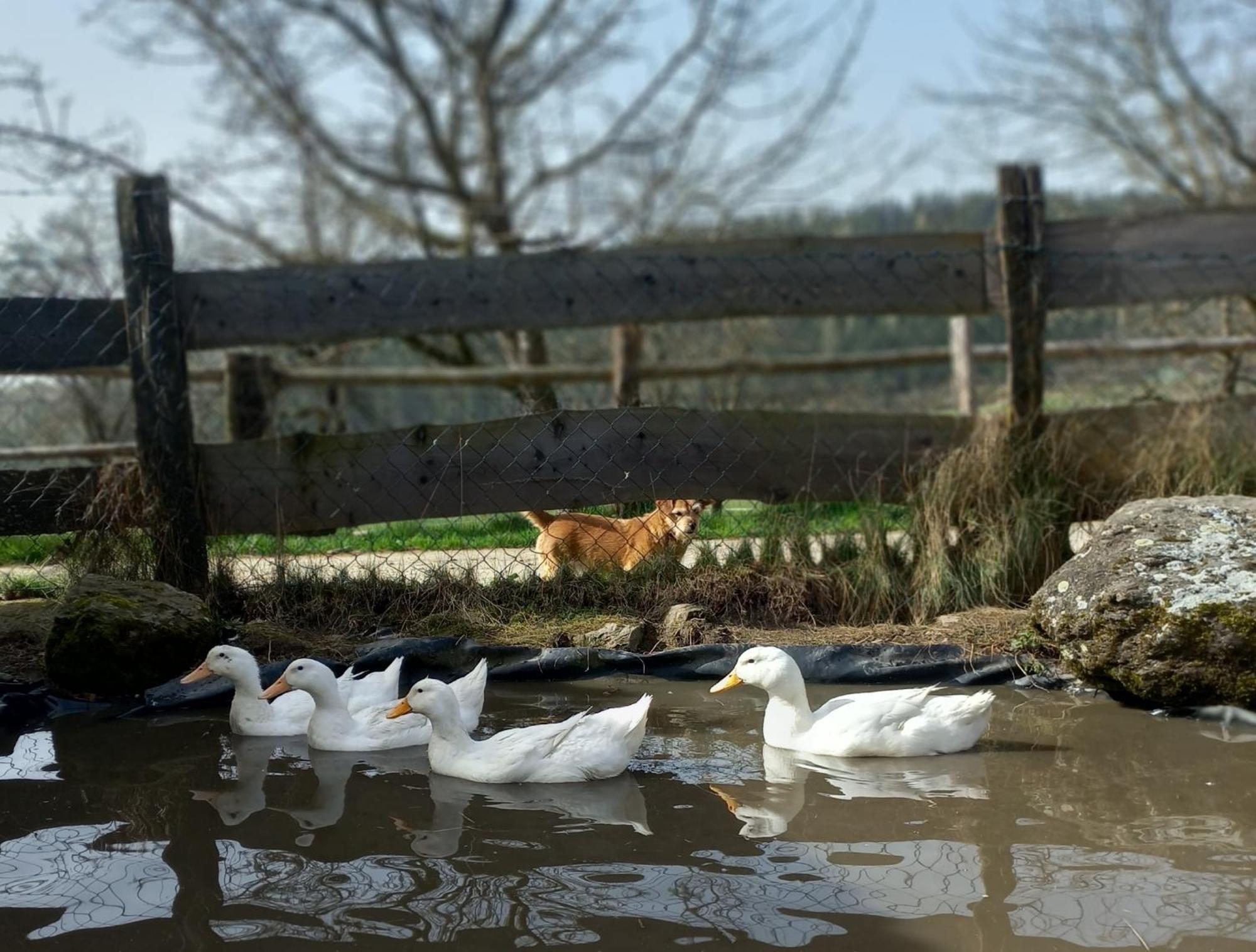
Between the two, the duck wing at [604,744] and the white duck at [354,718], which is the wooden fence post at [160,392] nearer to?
the white duck at [354,718]

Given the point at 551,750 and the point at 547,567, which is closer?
the point at 551,750

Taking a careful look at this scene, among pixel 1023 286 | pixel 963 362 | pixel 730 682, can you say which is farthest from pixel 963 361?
pixel 730 682

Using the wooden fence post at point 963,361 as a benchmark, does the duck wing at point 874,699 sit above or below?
below

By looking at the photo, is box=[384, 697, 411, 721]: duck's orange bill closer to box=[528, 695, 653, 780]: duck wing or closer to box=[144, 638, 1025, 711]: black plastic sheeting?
box=[528, 695, 653, 780]: duck wing

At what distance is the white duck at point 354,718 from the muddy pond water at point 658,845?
116 millimetres

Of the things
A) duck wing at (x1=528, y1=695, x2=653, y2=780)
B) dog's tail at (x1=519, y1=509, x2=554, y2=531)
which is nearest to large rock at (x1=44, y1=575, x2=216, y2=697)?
dog's tail at (x1=519, y1=509, x2=554, y2=531)

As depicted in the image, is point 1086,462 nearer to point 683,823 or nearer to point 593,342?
point 683,823

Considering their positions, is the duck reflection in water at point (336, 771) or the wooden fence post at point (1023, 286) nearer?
the duck reflection in water at point (336, 771)

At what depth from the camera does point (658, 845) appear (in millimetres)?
3740

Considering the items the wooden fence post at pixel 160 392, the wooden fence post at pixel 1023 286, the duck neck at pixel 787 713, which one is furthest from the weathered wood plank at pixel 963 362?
the wooden fence post at pixel 160 392

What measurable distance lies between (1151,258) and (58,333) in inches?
255

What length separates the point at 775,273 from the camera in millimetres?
7117

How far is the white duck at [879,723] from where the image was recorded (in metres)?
4.66

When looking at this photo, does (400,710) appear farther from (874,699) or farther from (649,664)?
(874,699)
